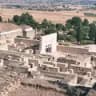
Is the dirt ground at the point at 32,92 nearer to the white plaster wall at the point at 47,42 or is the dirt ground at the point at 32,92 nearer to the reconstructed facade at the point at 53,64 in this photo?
the reconstructed facade at the point at 53,64

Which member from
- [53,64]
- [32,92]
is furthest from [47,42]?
[32,92]

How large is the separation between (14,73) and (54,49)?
25.1ft

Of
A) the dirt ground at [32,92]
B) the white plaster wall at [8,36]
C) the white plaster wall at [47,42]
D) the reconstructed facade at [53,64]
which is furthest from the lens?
the white plaster wall at [8,36]

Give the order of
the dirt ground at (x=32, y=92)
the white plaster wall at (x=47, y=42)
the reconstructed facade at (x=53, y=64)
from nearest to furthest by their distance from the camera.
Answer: the dirt ground at (x=32, y=92) < the reconstructed facade at (x=53, y=64) < the white plaster wall at (x=47, y=42)

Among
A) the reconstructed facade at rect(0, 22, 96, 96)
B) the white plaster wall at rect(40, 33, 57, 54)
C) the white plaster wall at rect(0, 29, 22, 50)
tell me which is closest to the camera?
the reconstructed facade at rect(0, 22, 96, 96)

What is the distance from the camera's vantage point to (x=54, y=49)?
68.7ft

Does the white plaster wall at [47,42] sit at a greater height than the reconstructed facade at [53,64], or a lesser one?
greater

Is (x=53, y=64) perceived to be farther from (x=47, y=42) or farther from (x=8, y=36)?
(x=8, y=36)

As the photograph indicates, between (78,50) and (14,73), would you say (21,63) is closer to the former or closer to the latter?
(14,73)

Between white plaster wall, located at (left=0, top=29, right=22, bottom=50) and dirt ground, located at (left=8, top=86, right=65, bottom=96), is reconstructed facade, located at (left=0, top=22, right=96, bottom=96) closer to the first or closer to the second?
dirt ground, located at (left=8, top=86, right=65, bottom=96)

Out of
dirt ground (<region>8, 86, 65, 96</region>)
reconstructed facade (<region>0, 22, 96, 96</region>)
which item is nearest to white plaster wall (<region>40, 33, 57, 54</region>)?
reconstructed facade (<region>0, 22, 96, 96</region>)

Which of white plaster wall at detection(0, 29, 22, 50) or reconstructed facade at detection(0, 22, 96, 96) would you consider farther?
white plaster wall at detection(0, 29, 22, 50)

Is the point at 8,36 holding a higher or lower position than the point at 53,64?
higher

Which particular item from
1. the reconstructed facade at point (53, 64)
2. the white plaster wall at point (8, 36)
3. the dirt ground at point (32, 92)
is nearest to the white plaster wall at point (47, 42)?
the reconstructed facade at point (53, 64)
